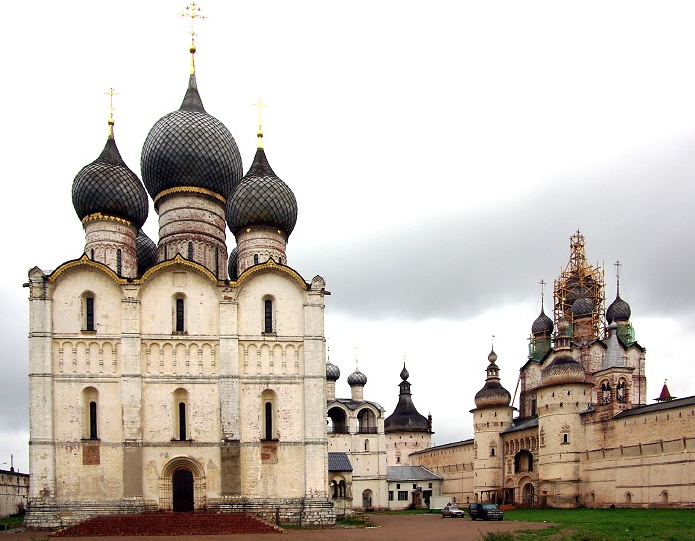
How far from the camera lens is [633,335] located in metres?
55.6

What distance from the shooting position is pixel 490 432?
182 ft

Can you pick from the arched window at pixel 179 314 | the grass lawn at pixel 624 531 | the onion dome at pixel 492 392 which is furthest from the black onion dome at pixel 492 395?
the arched window at pixel 179 314

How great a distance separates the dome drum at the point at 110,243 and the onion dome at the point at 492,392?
3108cm

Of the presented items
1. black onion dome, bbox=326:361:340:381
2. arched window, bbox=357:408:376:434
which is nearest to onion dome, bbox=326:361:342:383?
black onion dome, bbox=326:361:340:381

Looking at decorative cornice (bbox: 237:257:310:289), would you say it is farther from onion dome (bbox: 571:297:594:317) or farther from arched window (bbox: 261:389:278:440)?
onion dome (bbox: 571:297:594:317)

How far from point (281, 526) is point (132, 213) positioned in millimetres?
14194

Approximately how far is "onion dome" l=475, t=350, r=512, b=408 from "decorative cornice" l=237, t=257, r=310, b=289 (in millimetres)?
28871

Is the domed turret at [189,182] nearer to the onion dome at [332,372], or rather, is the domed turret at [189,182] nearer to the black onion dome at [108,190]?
the black onion dome at [108,190]

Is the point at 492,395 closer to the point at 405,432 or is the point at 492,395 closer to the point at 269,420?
the point at 405,432

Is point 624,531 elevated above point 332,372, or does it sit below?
below

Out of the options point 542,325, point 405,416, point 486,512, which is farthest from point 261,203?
point 405,416

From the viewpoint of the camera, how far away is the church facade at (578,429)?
3784 centimetres

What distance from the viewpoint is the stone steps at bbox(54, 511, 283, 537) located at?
2561 centimetres

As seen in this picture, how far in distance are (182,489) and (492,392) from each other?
31.1 meters
